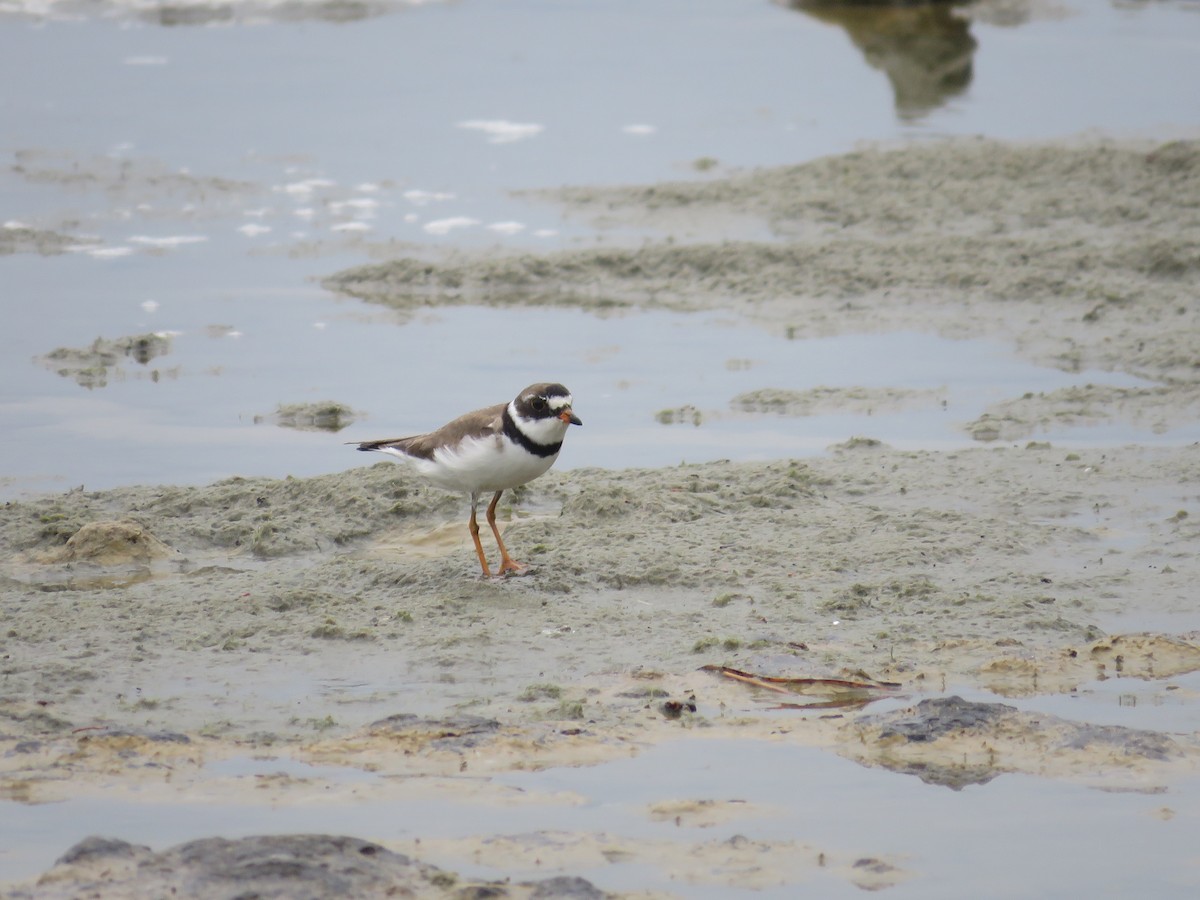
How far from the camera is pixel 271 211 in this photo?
1185cm

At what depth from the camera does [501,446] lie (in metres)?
6.27

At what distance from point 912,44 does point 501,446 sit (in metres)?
11.7

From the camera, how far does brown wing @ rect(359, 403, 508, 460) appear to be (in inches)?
250

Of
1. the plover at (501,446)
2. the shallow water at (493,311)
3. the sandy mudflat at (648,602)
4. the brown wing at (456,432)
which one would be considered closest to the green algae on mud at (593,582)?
the sandy mudflat at (648,602)

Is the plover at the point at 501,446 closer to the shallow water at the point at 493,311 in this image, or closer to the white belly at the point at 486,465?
the white belly at the point at 486,465

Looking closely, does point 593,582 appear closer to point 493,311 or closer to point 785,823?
point 785,823

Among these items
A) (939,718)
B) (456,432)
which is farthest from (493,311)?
(939,718)

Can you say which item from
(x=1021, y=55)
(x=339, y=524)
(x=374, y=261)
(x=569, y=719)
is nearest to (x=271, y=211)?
(x=374, y=261)

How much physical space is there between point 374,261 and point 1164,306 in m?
5.21

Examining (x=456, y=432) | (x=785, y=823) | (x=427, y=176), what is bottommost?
(x=785, y=823)

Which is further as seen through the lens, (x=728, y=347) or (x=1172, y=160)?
(x=1172, y=160)

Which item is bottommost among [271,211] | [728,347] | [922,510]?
[922,510]

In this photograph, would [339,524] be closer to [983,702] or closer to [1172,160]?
[983,702]

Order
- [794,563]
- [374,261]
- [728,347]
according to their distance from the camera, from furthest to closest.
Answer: [374,261] → [728,347] → [794,563]
